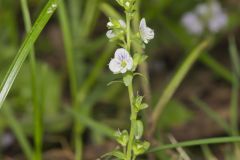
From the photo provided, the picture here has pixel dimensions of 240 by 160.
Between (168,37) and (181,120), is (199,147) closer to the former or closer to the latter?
(181,120)

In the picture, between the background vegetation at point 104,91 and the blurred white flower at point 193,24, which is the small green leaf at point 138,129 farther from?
the blurred white flower at point 193,24

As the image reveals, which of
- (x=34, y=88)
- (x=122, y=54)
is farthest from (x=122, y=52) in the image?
(x=34, y=88)

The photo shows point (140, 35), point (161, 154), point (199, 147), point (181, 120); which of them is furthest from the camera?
point (181, 120)

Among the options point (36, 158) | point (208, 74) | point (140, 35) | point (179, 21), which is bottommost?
point (208, 74)

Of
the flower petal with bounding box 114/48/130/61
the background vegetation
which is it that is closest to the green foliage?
the background vegetation

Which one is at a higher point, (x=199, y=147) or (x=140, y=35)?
(x=140, y=35)

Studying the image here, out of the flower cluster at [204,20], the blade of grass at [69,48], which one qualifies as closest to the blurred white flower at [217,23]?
the flower cluster at [204,20]

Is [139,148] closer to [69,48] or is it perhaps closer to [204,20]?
[69,48]

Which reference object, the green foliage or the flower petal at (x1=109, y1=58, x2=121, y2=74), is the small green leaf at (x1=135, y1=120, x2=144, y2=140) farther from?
the green foliage

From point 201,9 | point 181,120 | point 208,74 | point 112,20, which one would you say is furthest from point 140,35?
point 208,74
